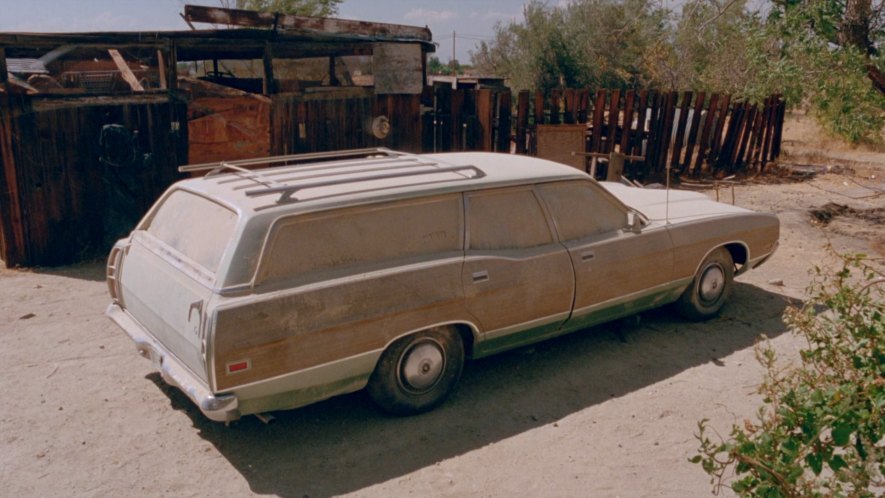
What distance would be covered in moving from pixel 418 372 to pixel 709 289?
10.3 feet

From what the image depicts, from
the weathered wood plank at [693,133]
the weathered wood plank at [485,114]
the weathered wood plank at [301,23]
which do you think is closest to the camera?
the weathered wood plank at [301,23]

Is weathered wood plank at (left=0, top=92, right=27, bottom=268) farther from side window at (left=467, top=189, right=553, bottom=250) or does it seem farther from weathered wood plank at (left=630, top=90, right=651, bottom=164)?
weathered wood plank at (left=630, top=90, right=651, bottom=164)

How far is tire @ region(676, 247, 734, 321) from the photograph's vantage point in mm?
6762

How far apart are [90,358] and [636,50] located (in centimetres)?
2470

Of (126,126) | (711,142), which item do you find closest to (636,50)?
(711,142)

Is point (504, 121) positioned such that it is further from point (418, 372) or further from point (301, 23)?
point (418, 372)

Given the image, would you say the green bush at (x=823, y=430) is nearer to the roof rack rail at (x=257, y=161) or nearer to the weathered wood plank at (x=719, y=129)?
the roof rack rail at (x=257, y=161)

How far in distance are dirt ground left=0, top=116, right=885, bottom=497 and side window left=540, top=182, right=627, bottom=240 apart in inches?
40.2

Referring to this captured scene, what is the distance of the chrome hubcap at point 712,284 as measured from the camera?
6.83 metres

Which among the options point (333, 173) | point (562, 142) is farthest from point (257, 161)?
point (562, 142)

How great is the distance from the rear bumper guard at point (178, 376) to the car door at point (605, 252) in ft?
9.06

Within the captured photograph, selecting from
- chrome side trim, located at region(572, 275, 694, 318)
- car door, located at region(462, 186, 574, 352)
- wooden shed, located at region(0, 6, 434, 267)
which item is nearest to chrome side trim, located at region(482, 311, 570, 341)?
car door, located at region(462, 186, 574, 352)

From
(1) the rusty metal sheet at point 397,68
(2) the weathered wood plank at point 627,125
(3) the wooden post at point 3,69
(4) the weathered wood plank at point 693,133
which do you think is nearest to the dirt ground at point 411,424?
(3) the wooden post at point 3,69

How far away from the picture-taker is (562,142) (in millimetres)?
12242
